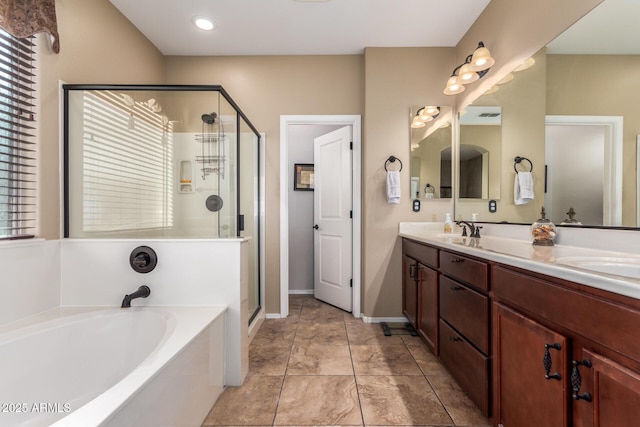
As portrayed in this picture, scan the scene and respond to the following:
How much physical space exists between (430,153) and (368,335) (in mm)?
1723

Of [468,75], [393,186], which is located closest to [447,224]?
[393,186]

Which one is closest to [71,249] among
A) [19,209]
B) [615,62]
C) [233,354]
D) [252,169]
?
[19,209]

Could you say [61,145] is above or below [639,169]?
above

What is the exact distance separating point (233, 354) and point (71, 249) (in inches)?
44.4

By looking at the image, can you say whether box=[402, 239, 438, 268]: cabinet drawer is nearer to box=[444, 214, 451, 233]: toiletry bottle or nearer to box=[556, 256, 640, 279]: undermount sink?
box=[444, 214, 451, 233]: toiletry bottle

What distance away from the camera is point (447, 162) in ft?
8.48

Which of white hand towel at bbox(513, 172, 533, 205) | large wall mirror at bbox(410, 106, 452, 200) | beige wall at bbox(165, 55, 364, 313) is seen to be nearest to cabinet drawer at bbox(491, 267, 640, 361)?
white hand towel at bbox(513, 172, 533, 205)

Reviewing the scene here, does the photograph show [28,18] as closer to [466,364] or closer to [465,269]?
[465,269]

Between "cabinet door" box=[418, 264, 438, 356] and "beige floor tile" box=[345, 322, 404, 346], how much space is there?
0.26 m

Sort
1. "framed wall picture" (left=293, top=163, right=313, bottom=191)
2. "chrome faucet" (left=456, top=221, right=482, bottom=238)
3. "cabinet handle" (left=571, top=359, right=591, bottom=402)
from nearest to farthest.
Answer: "cabinet handle" (left=571, top=359, right=591, bottom=402) < "chrome faucet" (left=456, top=221, right=482, bottom=238) < "framed wall picture" (left=293, top=163, right=313, bottom=191)

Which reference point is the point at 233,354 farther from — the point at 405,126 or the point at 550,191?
the point at 405,126

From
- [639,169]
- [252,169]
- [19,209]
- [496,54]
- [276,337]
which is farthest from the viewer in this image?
[252,169]

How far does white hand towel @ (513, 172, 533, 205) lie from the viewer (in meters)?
1.66

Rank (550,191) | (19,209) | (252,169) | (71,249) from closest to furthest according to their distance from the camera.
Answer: (19,209), (550,191), (71,249), (252,169)
